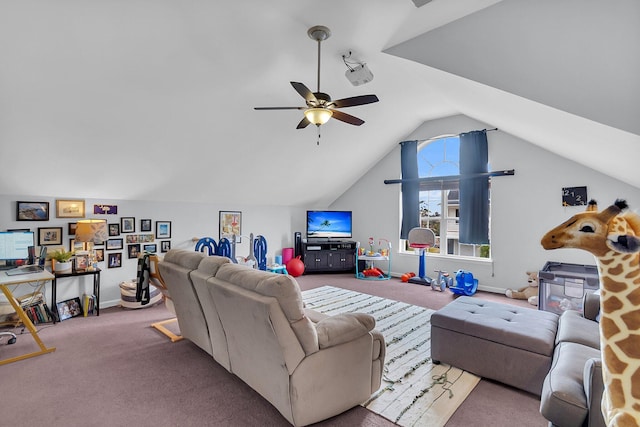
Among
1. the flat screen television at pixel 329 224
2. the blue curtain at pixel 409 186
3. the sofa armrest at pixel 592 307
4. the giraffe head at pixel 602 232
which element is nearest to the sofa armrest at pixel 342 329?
the giraffe head at pixel 602 232

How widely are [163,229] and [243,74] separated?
3.03 metres

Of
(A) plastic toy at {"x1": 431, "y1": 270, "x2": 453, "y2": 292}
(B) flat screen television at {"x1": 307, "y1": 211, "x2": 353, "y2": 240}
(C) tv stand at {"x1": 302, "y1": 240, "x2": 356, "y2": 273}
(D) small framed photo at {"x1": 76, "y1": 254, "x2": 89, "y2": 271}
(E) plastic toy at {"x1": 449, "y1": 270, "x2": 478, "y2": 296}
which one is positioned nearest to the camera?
(D) small framed photo at {"x1": 76, "y1": 254, "x2": 89, "y2": 271}

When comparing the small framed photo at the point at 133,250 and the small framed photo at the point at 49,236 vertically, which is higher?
the small framed photo at the point at 49,236

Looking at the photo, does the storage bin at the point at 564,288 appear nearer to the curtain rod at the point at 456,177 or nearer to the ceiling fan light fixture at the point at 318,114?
the curtain rod at the point at 456,177

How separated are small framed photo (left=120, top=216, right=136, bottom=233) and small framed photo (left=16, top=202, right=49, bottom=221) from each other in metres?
0.85

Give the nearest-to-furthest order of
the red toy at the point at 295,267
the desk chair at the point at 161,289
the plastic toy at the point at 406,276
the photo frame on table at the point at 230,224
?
the desk chair at the point at 161,289, the photo frame on table at the point at 230,224, the plastic toy at the point at 406,276, the red toy at the point at 295,267

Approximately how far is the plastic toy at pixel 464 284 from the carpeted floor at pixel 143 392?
278cm

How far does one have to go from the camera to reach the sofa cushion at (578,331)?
85.8 inches

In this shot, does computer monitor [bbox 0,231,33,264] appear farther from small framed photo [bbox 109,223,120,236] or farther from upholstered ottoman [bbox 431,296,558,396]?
upholstered ottoman [bbox 431,296,558,396]

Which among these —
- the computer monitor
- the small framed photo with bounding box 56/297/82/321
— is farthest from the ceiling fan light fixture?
the small framed photo with bounding box 56/297/82/321

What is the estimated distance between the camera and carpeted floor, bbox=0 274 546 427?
2.04 metres

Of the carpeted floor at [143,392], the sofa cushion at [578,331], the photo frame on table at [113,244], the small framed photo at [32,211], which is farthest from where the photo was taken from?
the photo frame on table at [113,244]

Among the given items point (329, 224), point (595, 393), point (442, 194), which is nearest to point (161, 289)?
point (595, 393)

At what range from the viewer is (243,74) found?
3254mm
